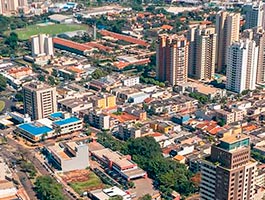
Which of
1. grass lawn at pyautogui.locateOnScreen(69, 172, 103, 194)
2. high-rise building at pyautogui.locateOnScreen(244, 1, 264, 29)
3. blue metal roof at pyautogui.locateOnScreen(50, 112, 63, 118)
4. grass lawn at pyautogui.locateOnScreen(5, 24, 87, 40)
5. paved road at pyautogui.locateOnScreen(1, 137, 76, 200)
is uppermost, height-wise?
high-rise building at pyautogui.locateOnScreen(244, 1, 264, 29)

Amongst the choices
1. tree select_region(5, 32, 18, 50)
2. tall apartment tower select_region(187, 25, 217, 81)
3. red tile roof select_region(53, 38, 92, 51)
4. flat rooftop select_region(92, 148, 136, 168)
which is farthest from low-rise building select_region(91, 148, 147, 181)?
tree select_region(5, 32, 18, 50)

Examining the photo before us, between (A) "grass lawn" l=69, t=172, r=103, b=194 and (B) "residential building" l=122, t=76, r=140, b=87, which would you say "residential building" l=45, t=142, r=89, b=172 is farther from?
(B) "residential building" l=122, t=76, r=140, b=87

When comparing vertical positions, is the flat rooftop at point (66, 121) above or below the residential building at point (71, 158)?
above

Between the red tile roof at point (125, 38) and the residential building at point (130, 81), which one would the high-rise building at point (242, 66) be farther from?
the red tile roof at point (125, 38)

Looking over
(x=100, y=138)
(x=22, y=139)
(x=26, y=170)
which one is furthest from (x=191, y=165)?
(x=22, y=139)

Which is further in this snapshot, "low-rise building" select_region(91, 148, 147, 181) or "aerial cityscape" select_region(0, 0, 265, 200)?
"low-rise building" select_region(91, 148, 147, 181)

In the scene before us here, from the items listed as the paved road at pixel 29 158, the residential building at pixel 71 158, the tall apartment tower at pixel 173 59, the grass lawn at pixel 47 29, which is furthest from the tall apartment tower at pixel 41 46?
the residential building at pixel 71 158

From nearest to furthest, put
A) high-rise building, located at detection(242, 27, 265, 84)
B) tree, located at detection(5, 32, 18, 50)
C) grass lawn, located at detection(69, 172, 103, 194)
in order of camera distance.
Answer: grass lawn, located at detection(69, 172, 103, 194)
high-rise building, located at detection(242, 27, 265, 84)
tree, located at detection(5, 32, 18, 50)

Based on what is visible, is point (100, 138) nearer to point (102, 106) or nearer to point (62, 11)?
point (102, 106)
